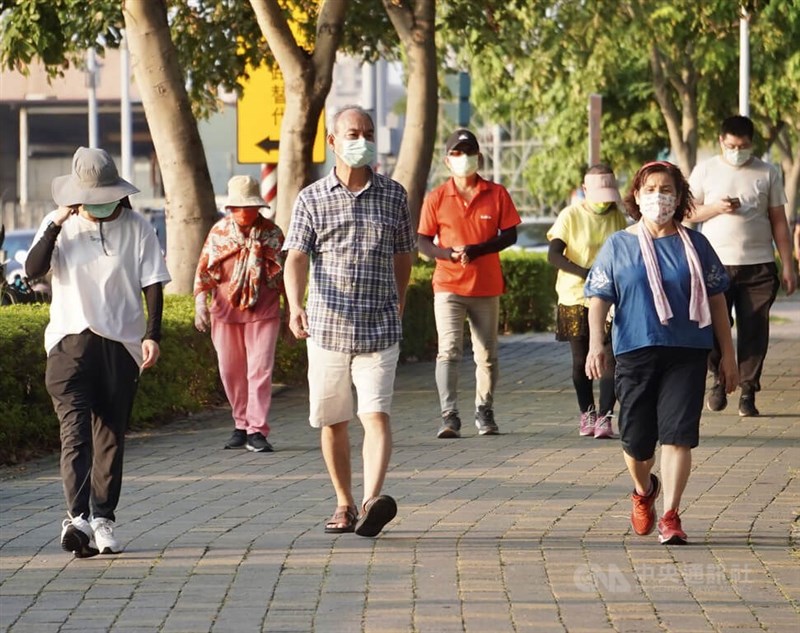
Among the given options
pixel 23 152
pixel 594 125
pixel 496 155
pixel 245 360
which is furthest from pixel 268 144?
pixel 496 155

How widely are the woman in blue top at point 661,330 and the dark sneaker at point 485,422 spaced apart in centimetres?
409

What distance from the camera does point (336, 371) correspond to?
829cm

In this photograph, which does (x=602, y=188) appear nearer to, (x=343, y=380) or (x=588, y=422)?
(x=588, y=422)

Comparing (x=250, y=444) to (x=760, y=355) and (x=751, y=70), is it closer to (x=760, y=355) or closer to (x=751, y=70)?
(x=760, y=355)

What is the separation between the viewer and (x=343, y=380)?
8.29 meters

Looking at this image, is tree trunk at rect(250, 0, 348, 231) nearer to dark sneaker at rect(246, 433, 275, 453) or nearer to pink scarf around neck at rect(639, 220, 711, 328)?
dark sneaker at rect(246, 433, 275, 453)

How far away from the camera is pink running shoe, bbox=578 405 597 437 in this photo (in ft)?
39.2

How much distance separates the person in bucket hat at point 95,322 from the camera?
7.89m

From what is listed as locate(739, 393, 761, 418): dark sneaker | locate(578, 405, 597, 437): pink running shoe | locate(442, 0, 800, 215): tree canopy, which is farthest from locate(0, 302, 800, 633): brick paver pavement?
locate(442, 0, 800, 215): tree canopy

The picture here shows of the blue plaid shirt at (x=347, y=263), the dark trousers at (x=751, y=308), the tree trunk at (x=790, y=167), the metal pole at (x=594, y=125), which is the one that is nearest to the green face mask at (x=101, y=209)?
the blue plaid shirt at (x=347, y=263)

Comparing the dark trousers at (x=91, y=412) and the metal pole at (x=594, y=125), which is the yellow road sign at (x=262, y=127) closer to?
the metal pole at (x=594, y=125)

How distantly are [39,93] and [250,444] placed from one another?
2469 inches

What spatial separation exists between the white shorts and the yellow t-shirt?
3730 millimetres
